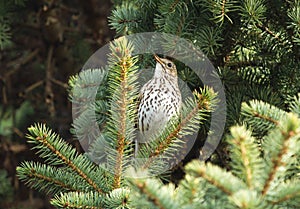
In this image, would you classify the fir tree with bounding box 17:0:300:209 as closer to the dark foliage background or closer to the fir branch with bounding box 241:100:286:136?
the fir branch with bounding box 241:100:286:136

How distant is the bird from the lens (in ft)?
7.14

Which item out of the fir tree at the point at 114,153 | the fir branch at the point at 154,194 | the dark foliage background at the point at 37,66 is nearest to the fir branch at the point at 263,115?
the fir tree at the point at 114,153

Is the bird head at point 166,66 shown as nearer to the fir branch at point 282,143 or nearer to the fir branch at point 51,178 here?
the fir branch at point 51,178

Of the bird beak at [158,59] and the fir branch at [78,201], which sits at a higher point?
the bird beak at [158,59]

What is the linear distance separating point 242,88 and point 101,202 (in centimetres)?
72

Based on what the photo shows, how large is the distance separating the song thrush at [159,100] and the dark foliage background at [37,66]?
0.86m

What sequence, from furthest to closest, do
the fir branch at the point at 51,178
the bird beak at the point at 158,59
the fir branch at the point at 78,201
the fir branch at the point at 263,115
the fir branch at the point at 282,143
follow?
1. the bird beak at the point at 158,59
2. the fir branch at the point at 51,178
3. the fir branch at the point at 78,201
4. the fir branch at the point at 263,115
5. the fir branch at the point at 282,143

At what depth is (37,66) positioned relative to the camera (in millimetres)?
3602

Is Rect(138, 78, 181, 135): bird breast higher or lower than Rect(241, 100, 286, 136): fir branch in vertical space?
lower

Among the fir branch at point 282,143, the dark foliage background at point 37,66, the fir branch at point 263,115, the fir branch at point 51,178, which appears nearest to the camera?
the fir branch at point 282,143

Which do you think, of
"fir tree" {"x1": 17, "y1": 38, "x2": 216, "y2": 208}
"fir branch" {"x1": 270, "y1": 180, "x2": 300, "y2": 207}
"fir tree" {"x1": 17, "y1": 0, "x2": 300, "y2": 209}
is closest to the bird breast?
"fir tree" {"x1": 17, "y1": 0, "x2": 300, "y2": 209}

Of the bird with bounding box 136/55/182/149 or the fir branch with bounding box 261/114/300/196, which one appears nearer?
the fir branch with bounding box 261/114/300/196

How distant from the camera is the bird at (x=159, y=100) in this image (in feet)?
7.14

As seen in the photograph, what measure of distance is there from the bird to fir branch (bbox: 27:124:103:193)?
54cm
